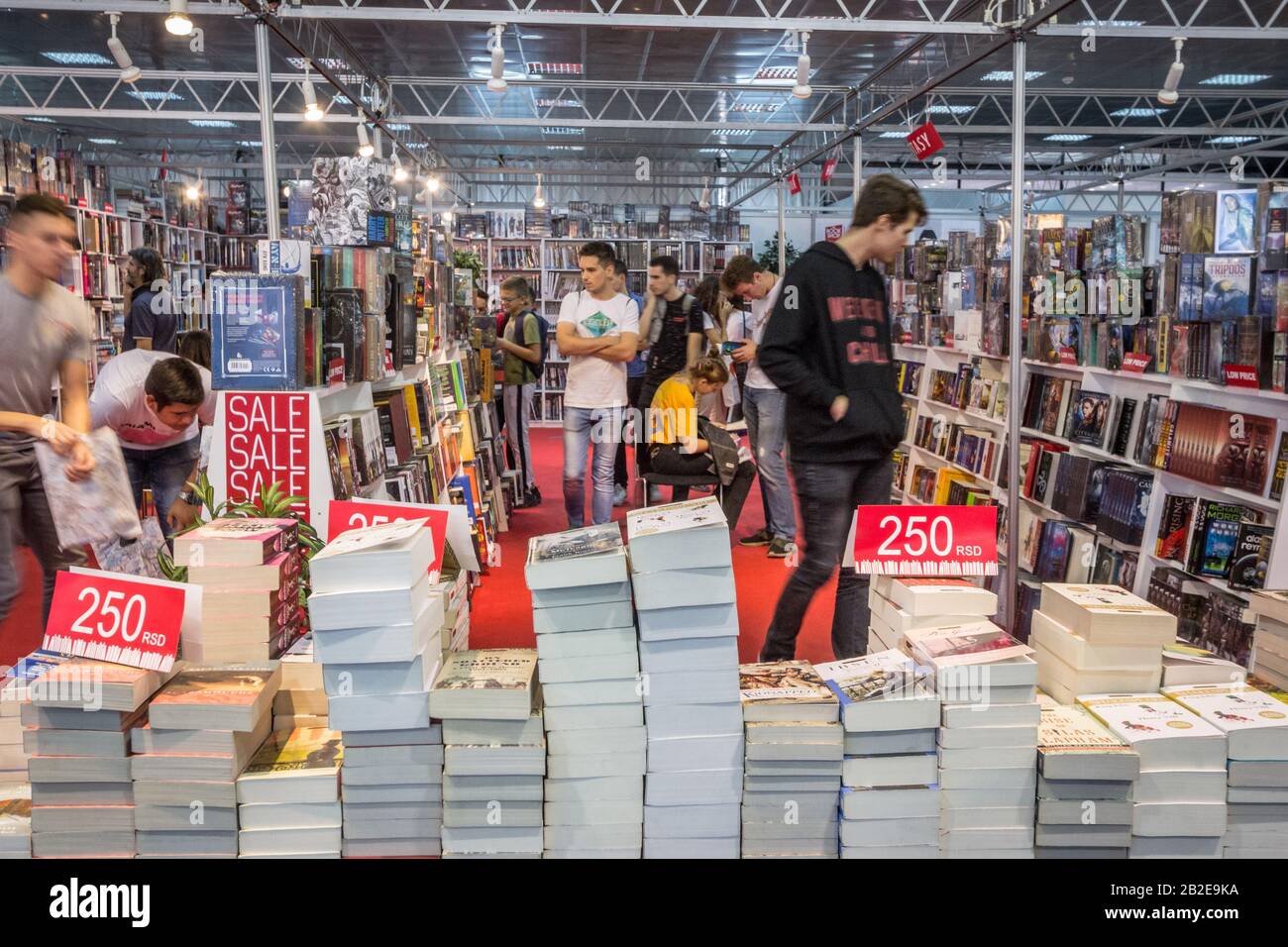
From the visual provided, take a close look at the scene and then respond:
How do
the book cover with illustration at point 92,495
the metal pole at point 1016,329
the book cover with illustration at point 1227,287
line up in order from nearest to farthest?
the book cover with illustration at point 92,495
the book cover with illustration at point 1227,287
the metal pole at point 1016,329

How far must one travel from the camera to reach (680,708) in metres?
2.29

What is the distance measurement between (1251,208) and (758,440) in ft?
9.39

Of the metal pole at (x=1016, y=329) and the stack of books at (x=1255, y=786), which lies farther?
the metal pole at (x=1016, y=329)

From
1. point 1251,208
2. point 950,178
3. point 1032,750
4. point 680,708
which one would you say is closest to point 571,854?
point 680,708

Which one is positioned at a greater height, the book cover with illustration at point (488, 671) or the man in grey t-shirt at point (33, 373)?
the man in grey t-shirt at point (33, 373)

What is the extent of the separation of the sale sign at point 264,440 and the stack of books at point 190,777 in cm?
155

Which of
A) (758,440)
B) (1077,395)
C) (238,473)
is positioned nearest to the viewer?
(238,473)

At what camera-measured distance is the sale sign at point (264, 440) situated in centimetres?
364

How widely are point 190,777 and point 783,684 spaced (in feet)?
4.08

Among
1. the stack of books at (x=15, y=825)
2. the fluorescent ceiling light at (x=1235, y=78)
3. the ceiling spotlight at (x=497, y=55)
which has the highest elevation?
the fluorescent ceiling light at (x=1235, y=78)

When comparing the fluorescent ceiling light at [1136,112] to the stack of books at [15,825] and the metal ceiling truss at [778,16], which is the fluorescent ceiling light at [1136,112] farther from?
the stack of books at [15,825]

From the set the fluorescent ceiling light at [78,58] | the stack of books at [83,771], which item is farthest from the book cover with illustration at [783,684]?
the fluorescent ceiling light at [78,58]

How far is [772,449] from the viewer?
619cm

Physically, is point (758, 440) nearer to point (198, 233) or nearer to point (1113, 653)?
point (1113, 653)
